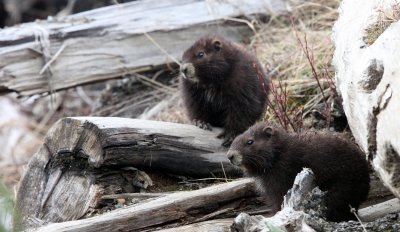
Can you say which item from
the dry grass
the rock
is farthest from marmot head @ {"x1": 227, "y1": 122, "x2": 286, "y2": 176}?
the dry grass

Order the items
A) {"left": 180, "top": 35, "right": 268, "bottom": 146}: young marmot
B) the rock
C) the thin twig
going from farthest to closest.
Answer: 1. the thin twig
2. {"left": 180, "top": 35, "right": 268, "bottom": 146}: young marmot
3. the rock

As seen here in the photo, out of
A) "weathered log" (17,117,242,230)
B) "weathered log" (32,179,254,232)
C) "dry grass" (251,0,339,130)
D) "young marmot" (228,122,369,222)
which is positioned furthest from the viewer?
"dry grass" (251,0,339,130)

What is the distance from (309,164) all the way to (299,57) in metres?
3.43

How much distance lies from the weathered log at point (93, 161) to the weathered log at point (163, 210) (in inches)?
23.2

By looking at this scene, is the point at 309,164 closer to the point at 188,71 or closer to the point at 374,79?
the point at 374,79

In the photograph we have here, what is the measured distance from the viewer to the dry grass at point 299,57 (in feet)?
23.8

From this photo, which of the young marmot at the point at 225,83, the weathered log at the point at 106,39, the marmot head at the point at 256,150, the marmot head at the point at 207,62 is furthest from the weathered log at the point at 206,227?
the weathered log at the point at 106,39

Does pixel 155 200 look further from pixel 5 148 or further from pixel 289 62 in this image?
pixel 5 148

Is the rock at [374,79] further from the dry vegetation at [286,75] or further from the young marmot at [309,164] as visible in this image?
the dry vegetation at [286,75]

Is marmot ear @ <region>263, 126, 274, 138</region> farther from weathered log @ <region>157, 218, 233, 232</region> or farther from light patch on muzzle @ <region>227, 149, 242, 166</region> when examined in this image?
weathered log @ <region>157, 218, 233, 232</region>

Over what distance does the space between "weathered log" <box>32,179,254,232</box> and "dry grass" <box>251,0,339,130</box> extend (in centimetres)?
142

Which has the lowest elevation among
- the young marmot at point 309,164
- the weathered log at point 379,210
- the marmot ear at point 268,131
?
the weathered log at point 379,210

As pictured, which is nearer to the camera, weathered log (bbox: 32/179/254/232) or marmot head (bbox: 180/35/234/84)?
weathered log (bbox: 32/179/254/232)

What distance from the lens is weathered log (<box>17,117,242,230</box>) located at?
5.81 meters
